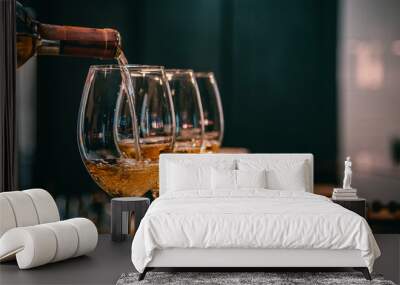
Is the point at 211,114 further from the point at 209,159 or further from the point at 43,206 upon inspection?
the point at 43,206

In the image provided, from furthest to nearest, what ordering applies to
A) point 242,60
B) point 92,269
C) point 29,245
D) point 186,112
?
point 242,60 → point 186,112 → point 92,269 → point 29,245

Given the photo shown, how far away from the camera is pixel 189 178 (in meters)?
5.20

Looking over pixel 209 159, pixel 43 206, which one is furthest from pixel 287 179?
pixel 43 206

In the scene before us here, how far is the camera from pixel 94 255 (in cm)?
481

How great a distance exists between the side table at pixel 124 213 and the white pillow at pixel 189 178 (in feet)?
0.74

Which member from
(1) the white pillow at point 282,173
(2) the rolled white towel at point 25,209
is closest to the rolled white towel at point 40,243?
(2) the rolled white towel at point 25,209

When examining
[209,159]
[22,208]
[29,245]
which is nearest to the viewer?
[29,245]

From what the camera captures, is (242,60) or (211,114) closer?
(211,114)

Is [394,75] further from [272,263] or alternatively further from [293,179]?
[272,263]

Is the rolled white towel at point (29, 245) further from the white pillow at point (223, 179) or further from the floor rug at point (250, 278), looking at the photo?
the white pillow at point (223, 179)

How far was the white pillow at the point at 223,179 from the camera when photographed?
5094mm

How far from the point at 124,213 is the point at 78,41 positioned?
146 cm

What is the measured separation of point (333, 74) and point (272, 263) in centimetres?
319

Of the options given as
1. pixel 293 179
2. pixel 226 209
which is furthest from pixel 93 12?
pixel 226 209
